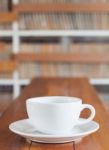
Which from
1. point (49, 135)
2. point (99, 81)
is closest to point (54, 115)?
point (49, 135)

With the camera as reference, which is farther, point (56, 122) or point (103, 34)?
point (103, 34)

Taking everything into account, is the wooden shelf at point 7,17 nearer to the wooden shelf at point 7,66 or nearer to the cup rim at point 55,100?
the wooden shelf at point 7,66

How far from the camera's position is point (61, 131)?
0.86 meters

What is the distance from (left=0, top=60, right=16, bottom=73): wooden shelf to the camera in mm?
3041

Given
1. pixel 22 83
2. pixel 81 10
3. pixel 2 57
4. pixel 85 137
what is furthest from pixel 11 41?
pixel 85 137

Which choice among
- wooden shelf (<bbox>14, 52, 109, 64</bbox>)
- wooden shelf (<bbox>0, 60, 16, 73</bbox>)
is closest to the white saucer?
wooden shelf (<bbox>0, 60, 16, 73</bbox>)

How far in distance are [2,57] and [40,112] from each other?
2.43 meters

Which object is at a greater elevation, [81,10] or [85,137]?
[81,10]

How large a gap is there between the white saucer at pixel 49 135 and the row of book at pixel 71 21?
2.27 meters

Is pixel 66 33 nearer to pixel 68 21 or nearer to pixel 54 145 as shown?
pixel 68 21

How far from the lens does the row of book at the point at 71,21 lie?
3.16m

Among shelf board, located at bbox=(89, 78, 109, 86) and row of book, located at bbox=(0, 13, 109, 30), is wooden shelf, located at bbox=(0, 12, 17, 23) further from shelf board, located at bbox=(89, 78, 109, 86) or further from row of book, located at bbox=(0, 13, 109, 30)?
→ shelf board, located at bbox=(89, 78, 109, 86)

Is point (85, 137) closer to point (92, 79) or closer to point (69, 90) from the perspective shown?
point (69, 90)

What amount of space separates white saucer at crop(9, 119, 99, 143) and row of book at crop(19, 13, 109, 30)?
227cm
